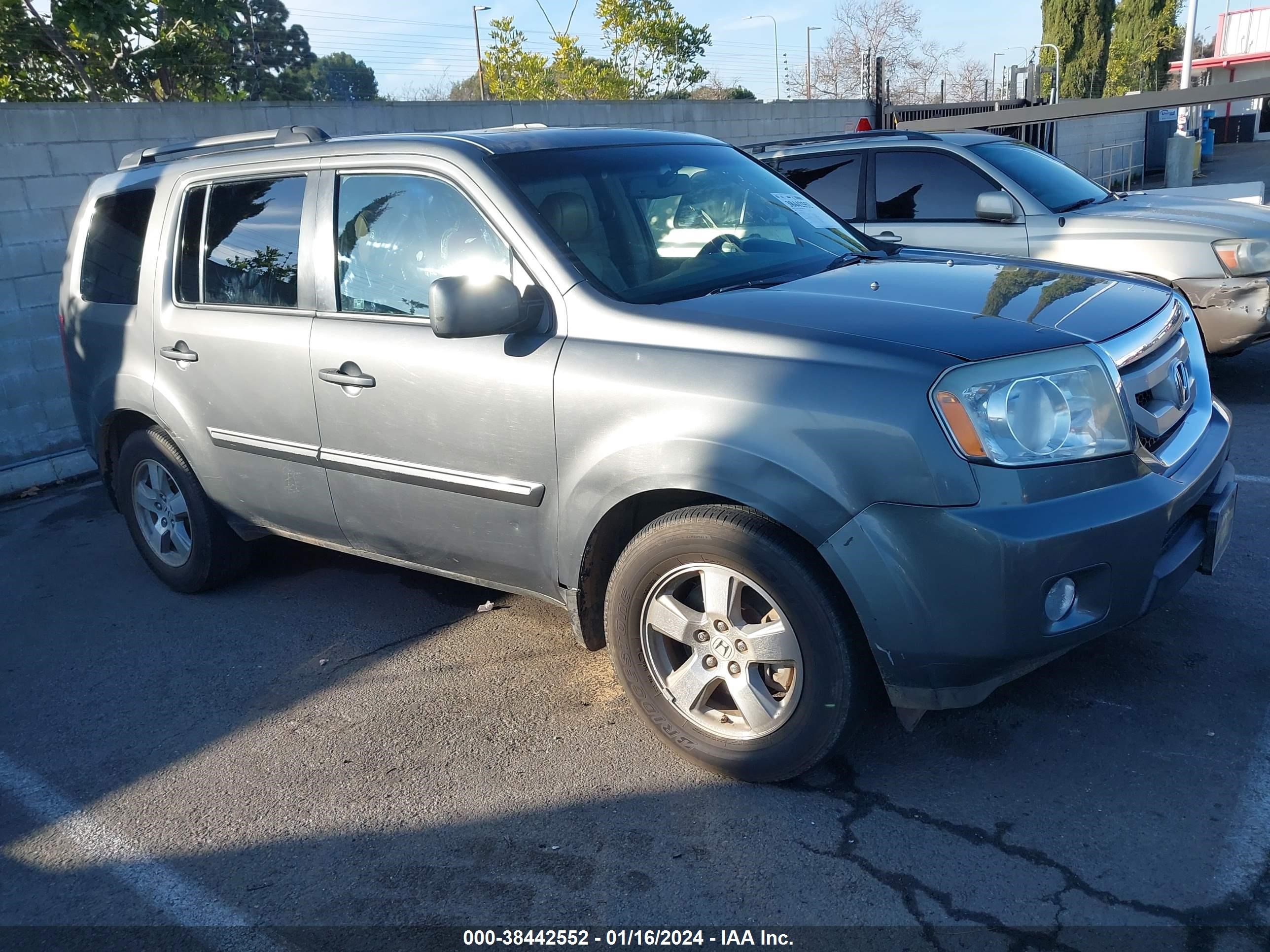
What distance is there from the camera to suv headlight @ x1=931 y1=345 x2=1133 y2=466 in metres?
2.71

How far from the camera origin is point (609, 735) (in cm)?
357

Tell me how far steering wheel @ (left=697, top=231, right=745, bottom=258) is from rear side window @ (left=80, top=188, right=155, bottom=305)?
2.66m

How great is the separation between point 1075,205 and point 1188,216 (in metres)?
0.73

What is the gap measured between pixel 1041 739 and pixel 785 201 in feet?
7.63

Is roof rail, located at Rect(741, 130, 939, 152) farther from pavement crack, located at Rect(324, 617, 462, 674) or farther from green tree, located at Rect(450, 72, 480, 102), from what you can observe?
green tree, located at Rect(450, 72, 480, 102)

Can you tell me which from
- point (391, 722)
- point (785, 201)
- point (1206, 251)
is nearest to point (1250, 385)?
point (1206, 251)

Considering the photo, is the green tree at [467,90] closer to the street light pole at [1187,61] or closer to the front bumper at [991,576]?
the street light pole at [1187,61]

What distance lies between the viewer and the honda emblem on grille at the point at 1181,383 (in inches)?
131

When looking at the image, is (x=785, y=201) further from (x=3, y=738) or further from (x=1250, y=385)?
(x=1250, y=385)

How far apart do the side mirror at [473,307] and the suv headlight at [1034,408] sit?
1.32 m

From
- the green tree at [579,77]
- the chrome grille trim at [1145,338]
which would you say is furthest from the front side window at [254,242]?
the green tree at [579,77]

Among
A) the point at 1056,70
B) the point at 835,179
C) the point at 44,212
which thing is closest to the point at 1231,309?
the point at 835,179

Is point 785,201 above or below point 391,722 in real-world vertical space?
above

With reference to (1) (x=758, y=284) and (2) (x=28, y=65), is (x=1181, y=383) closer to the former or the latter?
(1) (x=758, y=284)
